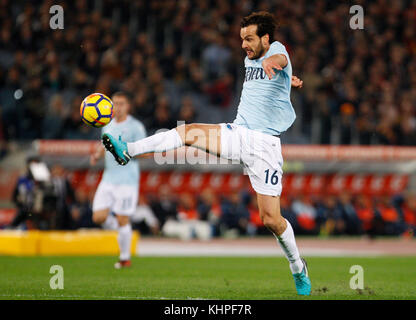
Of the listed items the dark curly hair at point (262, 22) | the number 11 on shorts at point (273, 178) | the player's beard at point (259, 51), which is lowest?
the number 11 on shorts at point (273, 178)

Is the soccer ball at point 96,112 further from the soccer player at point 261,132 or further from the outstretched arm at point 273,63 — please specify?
the outstretched arm at point 273,63

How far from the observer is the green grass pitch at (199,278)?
8.28 meters

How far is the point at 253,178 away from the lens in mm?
8148

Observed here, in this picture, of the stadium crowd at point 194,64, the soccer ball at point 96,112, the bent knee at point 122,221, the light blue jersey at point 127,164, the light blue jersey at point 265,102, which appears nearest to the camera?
the light blue jersey at point 265,102

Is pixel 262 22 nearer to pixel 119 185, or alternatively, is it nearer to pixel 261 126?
pixel 261 126

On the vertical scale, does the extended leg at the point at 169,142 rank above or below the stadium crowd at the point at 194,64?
below

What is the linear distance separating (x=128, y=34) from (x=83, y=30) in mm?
1591

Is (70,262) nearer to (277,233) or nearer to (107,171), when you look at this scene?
(107,171)

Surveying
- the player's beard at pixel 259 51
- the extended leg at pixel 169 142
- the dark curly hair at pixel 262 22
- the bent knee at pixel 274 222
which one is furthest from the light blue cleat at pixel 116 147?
the dark curly hair at pixel 262 22

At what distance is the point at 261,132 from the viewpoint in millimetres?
8195
